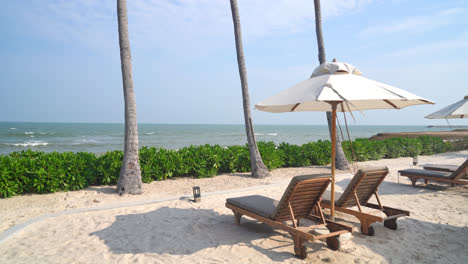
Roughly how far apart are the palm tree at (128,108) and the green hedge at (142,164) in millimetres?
856

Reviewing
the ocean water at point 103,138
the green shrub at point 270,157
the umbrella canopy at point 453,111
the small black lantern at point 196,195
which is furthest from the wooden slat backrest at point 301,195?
the ocean water at point 103,138

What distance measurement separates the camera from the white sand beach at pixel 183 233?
11.9 feet

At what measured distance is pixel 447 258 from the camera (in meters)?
3.55

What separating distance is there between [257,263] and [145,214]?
2.64m

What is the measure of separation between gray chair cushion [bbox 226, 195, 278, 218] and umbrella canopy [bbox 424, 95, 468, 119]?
267 inches

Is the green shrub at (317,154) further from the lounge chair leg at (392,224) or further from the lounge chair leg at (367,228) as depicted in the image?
the lounge chair leg at (367,228)

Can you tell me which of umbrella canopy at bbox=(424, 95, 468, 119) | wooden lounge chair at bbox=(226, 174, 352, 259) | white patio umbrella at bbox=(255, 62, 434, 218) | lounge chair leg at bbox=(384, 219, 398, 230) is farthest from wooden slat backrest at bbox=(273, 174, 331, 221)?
umbrella canopy at bbox=(424, 95, 468, 119)

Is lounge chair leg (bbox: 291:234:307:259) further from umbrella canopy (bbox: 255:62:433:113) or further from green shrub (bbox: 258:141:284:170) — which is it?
green shrub (bbox: 258:141:284:170)

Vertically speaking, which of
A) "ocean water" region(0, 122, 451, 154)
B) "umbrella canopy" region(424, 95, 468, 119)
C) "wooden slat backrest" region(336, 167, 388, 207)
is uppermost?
"umbrella canopy" region(424, 95, 468, 119)

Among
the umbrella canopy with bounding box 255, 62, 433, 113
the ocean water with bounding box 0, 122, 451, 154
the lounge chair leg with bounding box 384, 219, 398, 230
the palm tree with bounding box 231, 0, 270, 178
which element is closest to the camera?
the umbrella canopy with bounding box 255, 62, 433, 113

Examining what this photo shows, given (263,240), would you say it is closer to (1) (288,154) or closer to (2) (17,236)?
(2) (17,236)

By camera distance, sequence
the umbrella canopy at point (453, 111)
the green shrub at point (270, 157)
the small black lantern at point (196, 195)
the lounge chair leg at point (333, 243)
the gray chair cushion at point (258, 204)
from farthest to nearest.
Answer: the green shrub at point (270, 157) → the umbrella canopy at point (453, 111) → the small black lantern at point (196, 195) → the gray chair cushion at point (258, 204) → the lounge chair leg at point (333, 243)

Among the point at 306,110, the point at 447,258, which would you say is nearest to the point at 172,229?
the point at 306,110

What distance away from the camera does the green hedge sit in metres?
6.41
